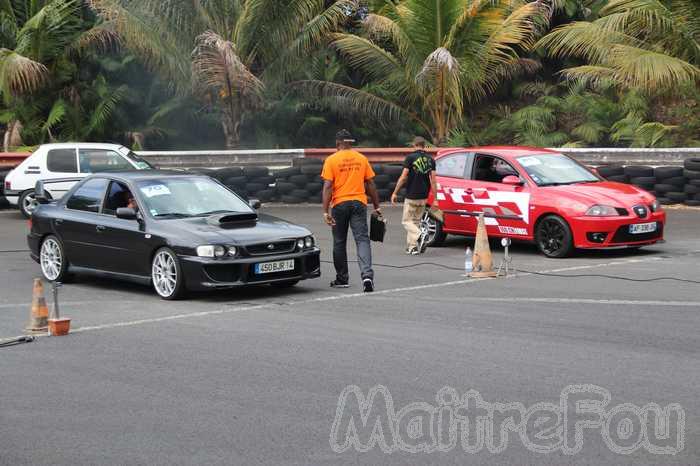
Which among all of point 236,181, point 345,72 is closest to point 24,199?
point 236,181

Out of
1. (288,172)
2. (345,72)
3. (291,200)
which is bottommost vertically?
(291,200)

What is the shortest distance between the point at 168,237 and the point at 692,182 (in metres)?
12.6

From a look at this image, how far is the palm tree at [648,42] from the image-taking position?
2358 cm

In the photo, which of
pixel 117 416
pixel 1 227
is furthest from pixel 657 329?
pixel 1 227

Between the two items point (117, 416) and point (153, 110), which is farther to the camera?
point (153, 110)

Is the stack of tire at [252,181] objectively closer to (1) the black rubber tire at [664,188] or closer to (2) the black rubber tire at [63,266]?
(1) the black rubber tire at [664,188]

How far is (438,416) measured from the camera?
22.8ft

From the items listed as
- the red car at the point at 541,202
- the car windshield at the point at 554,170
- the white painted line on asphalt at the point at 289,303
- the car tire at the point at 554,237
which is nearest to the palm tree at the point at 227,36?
the red car at the point at 541,202

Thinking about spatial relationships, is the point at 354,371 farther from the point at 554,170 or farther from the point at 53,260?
the point at 554,170

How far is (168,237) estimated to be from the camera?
12.2 meters

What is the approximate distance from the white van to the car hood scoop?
9656mm

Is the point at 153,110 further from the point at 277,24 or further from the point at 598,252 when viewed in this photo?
the point at 598,252

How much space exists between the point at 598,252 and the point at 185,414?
999cm

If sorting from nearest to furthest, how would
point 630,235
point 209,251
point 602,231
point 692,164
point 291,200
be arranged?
point 209,251, point 602,231, point 630,235, point 692,164, point 291,200
